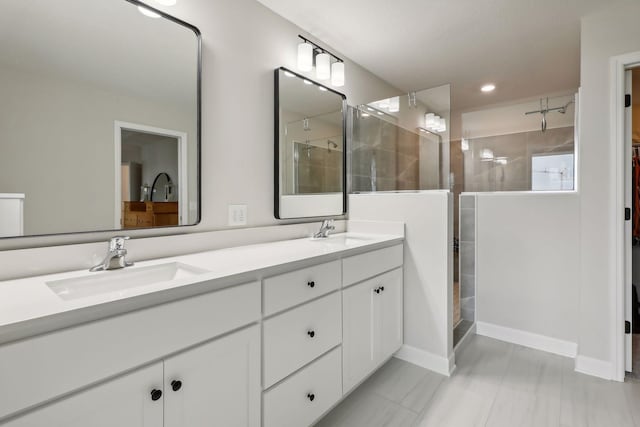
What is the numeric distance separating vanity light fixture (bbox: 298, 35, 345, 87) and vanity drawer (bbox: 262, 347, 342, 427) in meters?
1.79

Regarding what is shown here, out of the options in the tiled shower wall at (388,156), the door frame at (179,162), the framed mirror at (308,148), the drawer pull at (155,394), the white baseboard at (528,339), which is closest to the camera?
the drawer pull at (155,394)

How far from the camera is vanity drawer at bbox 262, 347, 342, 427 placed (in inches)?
49.9

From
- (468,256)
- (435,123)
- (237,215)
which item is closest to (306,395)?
(237,215)

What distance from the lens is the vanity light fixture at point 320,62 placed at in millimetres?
2127

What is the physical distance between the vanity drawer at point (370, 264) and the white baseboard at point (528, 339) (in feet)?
3.84

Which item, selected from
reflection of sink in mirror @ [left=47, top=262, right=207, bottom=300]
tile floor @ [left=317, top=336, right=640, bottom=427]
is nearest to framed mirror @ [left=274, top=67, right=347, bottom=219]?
reflection of sink in mirror @ [left=47, top=262, right=207, bottom=300]

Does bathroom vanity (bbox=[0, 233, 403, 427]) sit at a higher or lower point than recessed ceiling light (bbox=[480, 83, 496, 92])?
lower

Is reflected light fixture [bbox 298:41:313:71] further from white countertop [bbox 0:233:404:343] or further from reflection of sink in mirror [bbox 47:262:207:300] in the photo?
reflection of sink in mirror [bbox 47:262:207:300]

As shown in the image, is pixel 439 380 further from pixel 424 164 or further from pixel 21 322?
pixel 21 322

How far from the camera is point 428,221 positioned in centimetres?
209

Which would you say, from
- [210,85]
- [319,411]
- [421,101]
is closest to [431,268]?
[319,411]

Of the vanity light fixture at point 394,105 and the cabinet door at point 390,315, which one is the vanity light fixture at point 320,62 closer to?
the vanity light fixture at point 394,105

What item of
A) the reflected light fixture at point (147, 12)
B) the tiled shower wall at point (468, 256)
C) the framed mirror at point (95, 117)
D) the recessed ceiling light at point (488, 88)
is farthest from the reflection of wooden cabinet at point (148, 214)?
the recessed ceiling light at point (488, 88)

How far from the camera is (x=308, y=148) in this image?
7.39 feet
